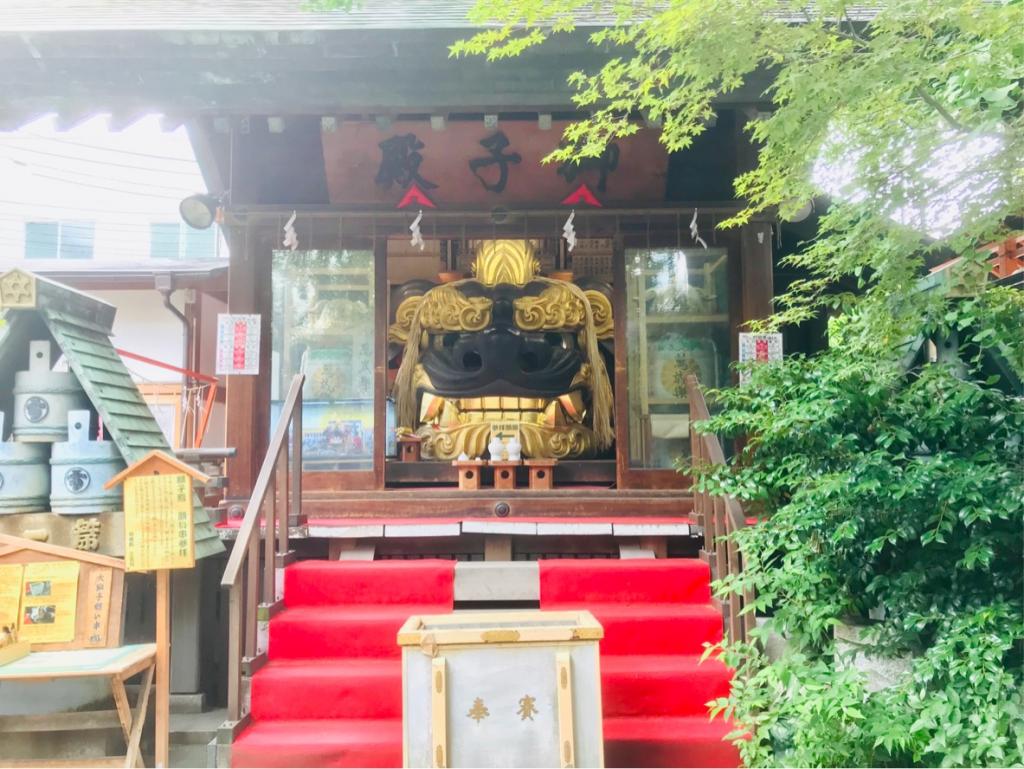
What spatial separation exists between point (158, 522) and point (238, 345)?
2.81 meters

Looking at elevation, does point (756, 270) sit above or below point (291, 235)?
below

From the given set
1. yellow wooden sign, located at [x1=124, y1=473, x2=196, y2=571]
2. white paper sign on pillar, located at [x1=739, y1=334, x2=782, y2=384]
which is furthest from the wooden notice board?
white paper sign on pillar, located at [x1=739, y1=334, x2=782, y2=384]

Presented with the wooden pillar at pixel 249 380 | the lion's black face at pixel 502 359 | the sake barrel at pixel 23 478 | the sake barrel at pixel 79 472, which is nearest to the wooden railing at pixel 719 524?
the lion's black face at pixel 502 359

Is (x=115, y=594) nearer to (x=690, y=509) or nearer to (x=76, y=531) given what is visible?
(x=76, y=531)

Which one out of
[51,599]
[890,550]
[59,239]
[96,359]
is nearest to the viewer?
[51,599]

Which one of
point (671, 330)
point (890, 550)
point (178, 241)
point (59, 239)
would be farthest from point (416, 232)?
point (59, 239)


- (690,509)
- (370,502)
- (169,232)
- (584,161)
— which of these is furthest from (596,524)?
(169,232)

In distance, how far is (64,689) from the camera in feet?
Answer: 13.5

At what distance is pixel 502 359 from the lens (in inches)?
320

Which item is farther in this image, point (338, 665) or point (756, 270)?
point (756, 270)

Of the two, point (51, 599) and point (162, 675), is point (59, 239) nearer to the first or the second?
point (51, 599)

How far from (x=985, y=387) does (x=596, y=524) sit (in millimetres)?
2770

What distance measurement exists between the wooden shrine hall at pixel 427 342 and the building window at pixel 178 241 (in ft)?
31.6

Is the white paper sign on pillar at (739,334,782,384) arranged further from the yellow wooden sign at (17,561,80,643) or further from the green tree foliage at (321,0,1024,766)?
the yellow wooden sign at (17,561,80,643)
